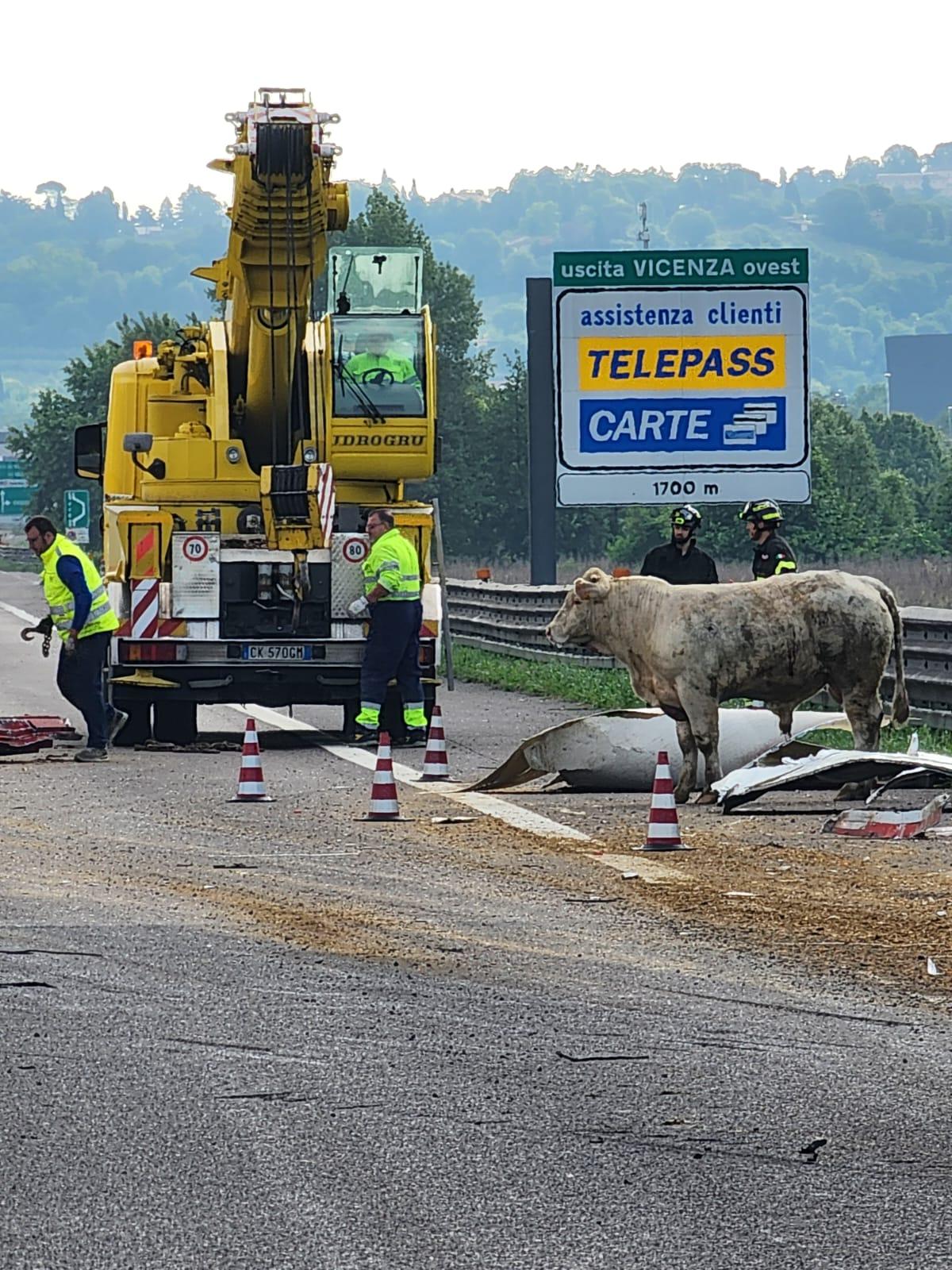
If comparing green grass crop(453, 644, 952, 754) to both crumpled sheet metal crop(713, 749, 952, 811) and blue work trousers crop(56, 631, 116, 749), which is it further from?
blue work trousers crop(56, 631, 116, 749)

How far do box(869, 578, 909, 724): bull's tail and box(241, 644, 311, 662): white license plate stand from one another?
18.0 ft

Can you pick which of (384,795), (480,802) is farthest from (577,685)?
(384,795)

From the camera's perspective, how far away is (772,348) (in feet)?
81.8

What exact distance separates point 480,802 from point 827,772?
2026mm

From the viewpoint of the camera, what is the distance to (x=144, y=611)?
18.6 m

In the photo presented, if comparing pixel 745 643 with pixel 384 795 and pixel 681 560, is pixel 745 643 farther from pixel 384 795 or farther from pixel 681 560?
pixel 681 560

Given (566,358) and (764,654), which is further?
(566,358)

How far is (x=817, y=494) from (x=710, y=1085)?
1934 inches

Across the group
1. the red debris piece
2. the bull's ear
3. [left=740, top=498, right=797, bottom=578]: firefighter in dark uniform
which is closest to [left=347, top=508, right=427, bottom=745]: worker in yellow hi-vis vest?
the red debris piece

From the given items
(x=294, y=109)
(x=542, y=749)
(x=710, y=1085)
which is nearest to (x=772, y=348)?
(x=294, y=109)

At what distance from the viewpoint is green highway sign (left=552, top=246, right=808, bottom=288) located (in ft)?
81.5

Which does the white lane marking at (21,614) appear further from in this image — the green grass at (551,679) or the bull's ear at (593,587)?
the bull's ear at (593,587)

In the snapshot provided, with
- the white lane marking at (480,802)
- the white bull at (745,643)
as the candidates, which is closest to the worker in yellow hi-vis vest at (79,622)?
the white lane marking at (480,802)

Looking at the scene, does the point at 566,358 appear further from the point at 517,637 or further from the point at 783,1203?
the point at 783,1203
